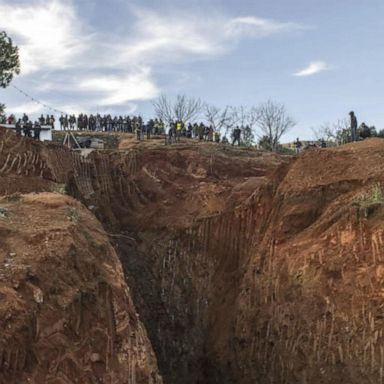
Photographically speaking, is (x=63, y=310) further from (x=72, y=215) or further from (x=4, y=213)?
(x=72, y=215)

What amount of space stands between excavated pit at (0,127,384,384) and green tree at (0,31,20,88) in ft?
31.9

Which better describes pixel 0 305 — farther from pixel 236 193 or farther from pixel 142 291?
pixel 236 193

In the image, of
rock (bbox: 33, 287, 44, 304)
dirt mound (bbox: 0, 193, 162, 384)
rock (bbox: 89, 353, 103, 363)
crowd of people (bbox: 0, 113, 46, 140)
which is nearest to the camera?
dirt mound (bbox: 0, 193, 162, 384)

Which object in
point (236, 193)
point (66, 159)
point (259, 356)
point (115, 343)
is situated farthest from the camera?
point (66, 159)

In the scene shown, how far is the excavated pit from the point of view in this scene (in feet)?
45.2

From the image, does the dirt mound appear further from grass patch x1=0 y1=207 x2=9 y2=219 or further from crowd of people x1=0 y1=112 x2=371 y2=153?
crowd of people x1=0 y1=112 x2=371 y2=153

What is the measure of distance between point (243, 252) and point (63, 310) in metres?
11.3

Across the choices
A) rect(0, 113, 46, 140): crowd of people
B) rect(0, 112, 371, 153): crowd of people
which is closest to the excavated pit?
Answer: rect(0, 113, 46, 140): crowd of people

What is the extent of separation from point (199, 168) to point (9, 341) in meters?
21.6

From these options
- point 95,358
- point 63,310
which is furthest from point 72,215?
point 95,358

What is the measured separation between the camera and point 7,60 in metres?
33.1

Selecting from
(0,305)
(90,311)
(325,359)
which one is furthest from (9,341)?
(325,359)

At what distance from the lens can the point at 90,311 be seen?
10289mm

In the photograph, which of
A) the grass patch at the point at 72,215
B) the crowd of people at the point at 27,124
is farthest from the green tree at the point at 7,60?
the grass patch at the point at 72,215
